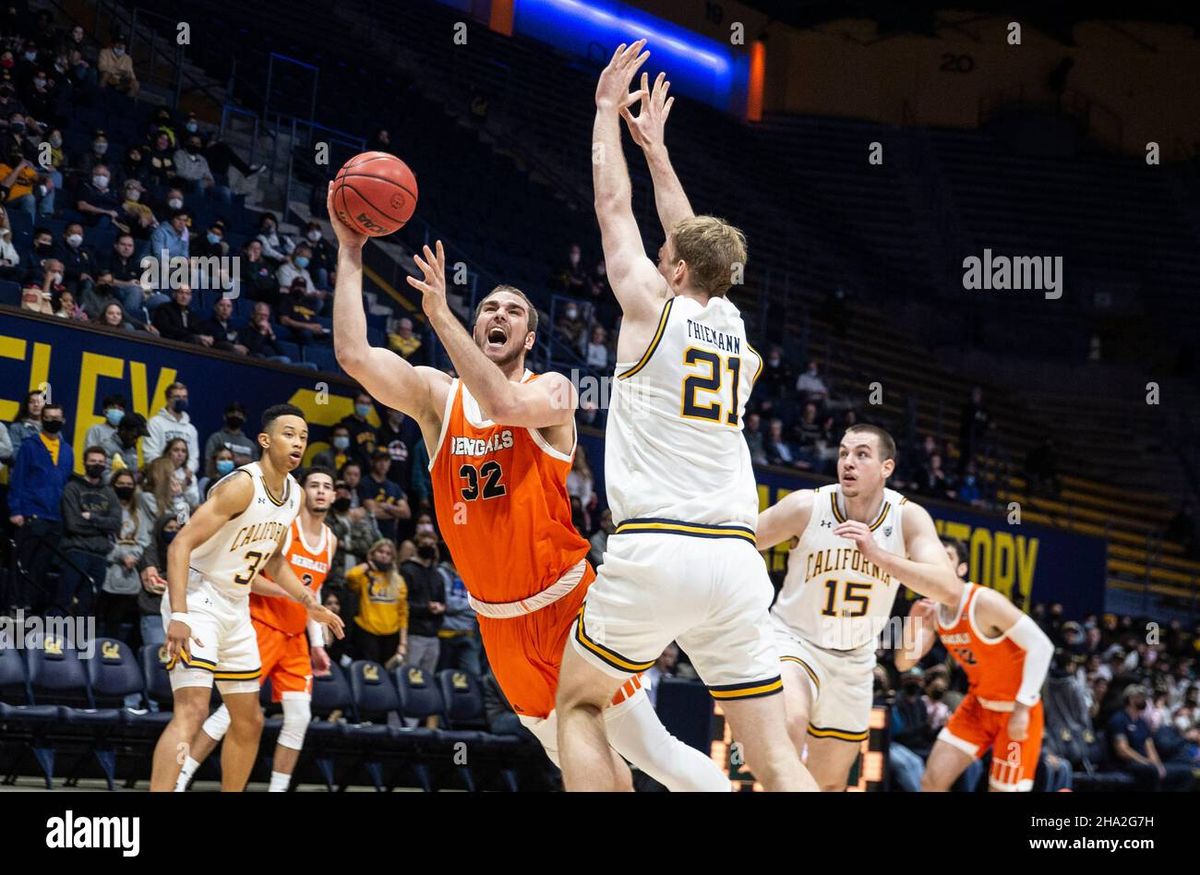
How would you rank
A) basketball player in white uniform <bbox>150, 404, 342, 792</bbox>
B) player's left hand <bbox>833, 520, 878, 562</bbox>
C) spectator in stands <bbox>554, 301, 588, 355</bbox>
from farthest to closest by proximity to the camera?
spectator in stands <bbox>554, 301, 588, 355</bbox>
basketball player in white uniform <bbox>150, 404, 342, 792</bbox>
player's left hand <bbox>833, 520, 878, 562</bbox>

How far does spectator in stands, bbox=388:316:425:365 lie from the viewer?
13164 mm

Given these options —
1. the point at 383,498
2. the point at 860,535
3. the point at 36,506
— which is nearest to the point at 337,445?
the point at 383,498

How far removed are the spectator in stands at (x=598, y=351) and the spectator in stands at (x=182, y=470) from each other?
6331 millimetres

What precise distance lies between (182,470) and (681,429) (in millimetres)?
6641

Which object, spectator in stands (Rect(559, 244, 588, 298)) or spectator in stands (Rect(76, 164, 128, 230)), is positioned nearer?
spectator in stands (Rect(76, 164, 128, 230))

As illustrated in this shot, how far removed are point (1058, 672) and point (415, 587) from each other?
727 cm

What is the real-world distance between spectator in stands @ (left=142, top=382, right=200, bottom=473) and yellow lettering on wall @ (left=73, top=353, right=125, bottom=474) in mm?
452

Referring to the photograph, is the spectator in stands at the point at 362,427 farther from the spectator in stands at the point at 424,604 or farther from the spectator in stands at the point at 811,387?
the spectator in stands at the point at 811,387

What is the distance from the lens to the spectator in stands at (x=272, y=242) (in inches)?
524

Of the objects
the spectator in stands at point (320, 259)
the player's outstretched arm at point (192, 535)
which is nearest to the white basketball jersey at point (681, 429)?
the player's outstretched arm at point (192, 535)

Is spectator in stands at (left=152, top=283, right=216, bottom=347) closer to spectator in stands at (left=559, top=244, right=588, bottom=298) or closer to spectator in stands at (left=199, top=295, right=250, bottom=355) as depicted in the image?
spectator in stands at (left=199, top=295, right=250, bottom=355)

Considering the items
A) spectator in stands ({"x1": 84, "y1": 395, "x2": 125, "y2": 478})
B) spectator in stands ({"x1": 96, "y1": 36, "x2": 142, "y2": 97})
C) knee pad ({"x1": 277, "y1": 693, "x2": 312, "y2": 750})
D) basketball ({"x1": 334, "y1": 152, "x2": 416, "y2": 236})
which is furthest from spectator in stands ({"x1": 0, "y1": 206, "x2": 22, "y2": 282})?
basketball ({"x1": 334, "y1": 152, "x2": 416, "y2": 236})

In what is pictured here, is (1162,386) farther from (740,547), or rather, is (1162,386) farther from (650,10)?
(740,547)

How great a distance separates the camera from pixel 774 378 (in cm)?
1848
